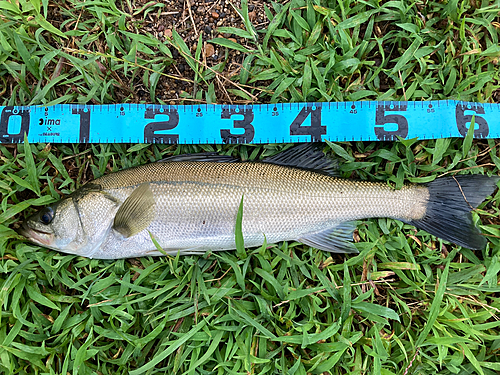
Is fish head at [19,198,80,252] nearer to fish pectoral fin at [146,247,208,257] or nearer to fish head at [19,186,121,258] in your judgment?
fish head at [19,186,121,258]

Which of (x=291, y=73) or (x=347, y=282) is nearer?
(x=347, y=282)

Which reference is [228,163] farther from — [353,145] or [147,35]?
[147,35]

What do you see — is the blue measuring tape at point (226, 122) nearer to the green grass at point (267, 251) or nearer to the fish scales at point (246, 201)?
the green grass at point (267, 251)

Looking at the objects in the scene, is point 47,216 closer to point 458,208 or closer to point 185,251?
point 185,251

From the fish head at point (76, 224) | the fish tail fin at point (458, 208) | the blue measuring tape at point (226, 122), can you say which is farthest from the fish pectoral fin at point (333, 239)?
the fish head at point (76, 224)

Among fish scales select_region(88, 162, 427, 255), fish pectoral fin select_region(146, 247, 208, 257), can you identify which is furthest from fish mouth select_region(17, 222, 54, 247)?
fish pectoral fin select_region(146, 247, 208, 257)

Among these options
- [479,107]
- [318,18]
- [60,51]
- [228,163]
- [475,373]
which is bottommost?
[475,373]

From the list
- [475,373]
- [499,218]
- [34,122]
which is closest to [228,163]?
[34,122]
